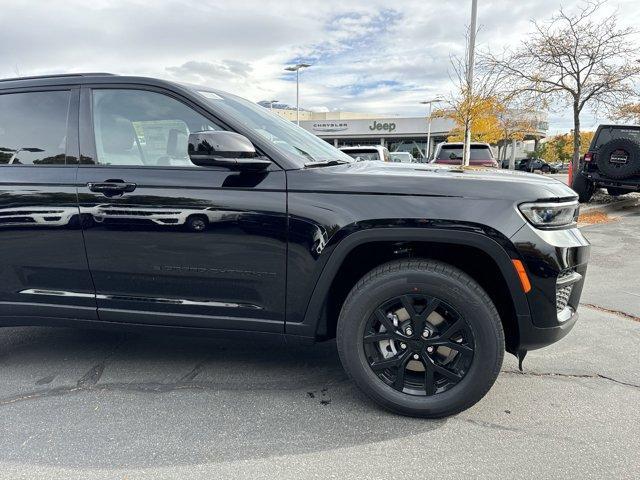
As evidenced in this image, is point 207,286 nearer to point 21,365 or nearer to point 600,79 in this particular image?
point 21,365

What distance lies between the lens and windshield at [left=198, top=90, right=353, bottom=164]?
111 inches

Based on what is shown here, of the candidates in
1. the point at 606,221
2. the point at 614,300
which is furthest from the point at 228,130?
the point at 606,221

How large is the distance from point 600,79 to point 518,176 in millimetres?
11521

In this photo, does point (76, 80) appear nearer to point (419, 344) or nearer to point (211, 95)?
point (211, 95)

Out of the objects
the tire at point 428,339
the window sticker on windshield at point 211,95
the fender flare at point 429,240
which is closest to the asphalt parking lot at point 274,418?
the tire at point 428,339

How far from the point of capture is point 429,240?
242 cm

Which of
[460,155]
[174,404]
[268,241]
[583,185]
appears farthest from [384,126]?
[174,404]

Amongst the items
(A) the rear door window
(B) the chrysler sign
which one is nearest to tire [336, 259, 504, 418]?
(A) the rear door window

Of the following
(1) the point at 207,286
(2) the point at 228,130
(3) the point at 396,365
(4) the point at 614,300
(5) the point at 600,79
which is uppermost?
(5) the point at 600,79

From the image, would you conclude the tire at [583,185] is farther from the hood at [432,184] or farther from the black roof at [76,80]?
the black roof at [76,80]

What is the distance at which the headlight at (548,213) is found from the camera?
7.79 ft

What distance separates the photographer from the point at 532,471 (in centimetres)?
219

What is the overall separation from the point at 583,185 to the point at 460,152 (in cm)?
370

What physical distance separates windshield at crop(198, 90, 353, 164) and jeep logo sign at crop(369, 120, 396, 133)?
5509cm
